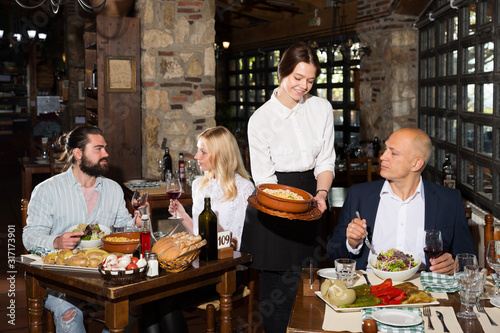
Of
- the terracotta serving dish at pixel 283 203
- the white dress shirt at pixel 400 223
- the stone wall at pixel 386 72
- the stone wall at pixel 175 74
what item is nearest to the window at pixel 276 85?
Result: the stone wall at pixel 386 72

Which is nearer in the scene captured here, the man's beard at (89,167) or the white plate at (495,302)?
the white plate at (495,302)

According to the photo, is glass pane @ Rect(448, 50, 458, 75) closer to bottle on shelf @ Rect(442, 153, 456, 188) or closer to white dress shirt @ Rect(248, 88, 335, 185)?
bottle on shelf @ Rect(442, 153, 456, 188)

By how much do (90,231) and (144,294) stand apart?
2.09 feet

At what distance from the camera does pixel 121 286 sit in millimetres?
2104

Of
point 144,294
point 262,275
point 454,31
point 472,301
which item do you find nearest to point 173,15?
point 454,31

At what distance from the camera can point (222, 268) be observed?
2490 mm

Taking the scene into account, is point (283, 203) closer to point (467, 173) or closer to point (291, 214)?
point (291, 214)

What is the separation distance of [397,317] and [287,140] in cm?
138

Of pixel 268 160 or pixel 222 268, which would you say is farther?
pixel 268 160

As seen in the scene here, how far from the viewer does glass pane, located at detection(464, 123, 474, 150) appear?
14.6 feet

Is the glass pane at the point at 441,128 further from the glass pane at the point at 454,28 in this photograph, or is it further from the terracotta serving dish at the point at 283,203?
the terracotta serving dish at the point at 283,203

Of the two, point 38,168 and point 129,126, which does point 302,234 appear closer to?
point 129,126

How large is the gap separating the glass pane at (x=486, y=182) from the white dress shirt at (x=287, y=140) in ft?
5.16

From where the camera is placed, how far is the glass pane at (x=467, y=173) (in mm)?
4477
